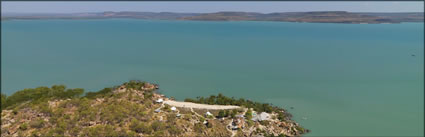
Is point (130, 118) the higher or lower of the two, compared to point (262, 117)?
higher

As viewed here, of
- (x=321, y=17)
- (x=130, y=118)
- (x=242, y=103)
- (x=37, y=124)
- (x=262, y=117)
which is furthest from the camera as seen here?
(x=321, y=17)

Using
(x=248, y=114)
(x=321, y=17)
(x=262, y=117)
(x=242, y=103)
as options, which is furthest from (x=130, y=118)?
(x=321, y=17)

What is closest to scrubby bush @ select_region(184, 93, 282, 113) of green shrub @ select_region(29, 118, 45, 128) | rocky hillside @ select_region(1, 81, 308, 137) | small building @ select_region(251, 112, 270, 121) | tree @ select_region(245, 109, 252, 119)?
rocky hillside @ select_region(1, 81, 308, 137)

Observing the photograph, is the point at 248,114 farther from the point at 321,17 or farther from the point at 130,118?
the point at 321,17

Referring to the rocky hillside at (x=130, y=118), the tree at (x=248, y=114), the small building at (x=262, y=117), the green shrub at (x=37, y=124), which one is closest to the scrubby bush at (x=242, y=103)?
the rocky hillside at (x=130, y=118)

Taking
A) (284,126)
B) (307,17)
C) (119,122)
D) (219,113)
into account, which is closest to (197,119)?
(219,113)

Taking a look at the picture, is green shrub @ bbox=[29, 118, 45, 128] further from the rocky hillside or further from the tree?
the tree

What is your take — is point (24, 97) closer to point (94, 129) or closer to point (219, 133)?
point (94, 129)

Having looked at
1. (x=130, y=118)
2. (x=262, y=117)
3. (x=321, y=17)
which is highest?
(x=321, y=17)
